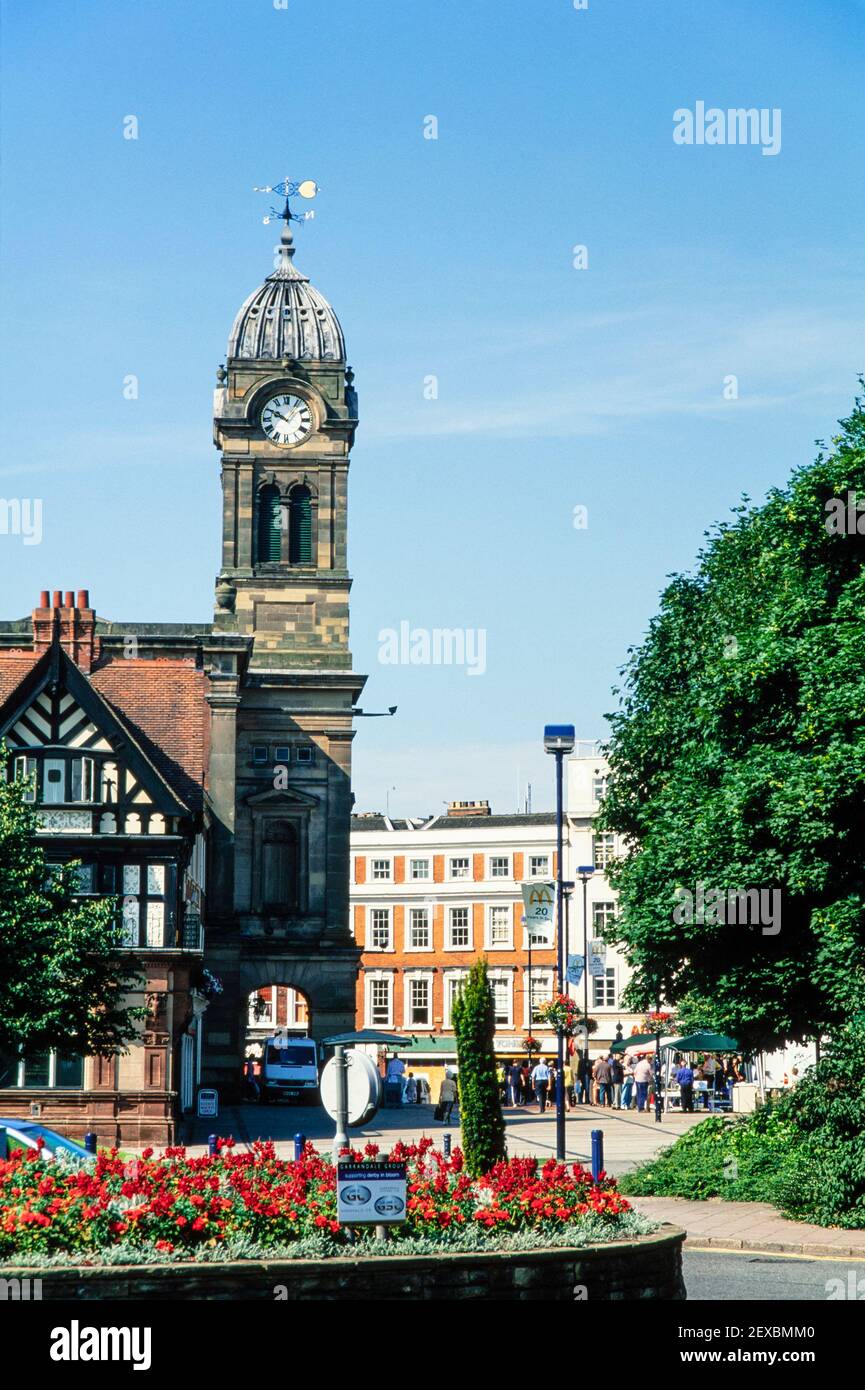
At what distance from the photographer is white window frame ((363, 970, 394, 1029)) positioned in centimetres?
9675

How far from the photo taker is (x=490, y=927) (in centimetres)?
9756

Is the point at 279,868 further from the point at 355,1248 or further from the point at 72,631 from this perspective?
the point at 355,1248

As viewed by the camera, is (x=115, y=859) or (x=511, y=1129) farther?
(x=511, y=1129)

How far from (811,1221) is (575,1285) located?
10.6 metres

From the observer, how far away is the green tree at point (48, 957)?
35.3m

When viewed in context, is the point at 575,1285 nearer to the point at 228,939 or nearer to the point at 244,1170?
the point at 244,1170

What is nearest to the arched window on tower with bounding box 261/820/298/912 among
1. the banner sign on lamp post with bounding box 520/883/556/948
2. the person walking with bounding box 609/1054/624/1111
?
the person walking with bounding box 609/1054/624/1111

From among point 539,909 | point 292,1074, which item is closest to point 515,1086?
point 292,1074

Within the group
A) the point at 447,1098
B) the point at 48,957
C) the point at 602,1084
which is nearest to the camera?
the point at 48,957

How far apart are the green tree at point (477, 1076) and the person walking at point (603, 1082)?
39046 millimetres

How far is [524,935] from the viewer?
97.4 meters

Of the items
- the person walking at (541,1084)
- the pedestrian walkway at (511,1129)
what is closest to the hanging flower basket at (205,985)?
the pedestrian walkway at (511,1129)

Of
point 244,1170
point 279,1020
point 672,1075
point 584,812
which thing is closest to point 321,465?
point 672,1075

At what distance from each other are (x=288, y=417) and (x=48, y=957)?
38275 millimetres
